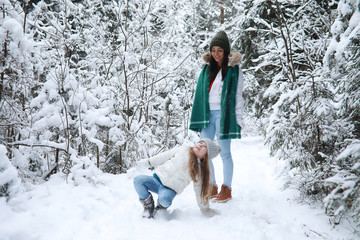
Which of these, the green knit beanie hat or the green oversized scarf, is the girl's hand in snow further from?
the green knit beanie hat

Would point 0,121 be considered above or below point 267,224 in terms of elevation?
above

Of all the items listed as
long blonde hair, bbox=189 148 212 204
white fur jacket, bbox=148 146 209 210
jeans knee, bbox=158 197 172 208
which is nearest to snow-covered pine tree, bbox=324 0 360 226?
long blonde hair, bbox=189 148 212 204

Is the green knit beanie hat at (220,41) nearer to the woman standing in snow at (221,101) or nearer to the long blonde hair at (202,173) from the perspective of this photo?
the woman standing in snow at (221,101)

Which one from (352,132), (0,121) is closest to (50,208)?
(0,121)

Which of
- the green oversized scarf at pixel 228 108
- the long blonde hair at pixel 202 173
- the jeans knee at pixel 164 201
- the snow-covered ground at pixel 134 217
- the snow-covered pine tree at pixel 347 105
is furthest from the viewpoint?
the green oversized scarf at pixel 228 108

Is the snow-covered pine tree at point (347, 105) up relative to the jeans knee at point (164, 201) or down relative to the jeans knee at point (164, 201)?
up

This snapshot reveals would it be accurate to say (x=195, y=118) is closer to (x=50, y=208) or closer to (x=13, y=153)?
(x=50, y=208)

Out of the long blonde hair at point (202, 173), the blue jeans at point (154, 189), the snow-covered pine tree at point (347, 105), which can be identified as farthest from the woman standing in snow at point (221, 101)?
the snow-covered pine tree at point (347, 105)

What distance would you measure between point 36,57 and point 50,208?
2.45 m

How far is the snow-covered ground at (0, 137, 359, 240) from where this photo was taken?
221 centimetres

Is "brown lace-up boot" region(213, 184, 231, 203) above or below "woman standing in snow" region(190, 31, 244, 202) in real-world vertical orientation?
below

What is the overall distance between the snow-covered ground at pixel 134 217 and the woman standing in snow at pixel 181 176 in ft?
0.79

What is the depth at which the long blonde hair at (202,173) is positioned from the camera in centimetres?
277

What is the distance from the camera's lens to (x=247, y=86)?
5750 millimetres
